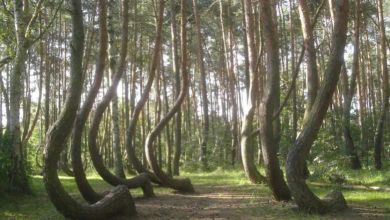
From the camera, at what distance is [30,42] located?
13.0m

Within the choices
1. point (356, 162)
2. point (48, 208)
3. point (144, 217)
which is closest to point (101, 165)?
point (48, 208)

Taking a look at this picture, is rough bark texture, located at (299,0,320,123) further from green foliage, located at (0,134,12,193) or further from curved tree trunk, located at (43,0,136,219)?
green foliage, located at (0,134,12,193)

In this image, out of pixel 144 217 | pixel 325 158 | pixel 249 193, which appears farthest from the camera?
pixel 325 158

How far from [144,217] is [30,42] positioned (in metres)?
6.13

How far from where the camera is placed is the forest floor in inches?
391

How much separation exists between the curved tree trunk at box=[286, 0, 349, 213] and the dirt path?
34cm

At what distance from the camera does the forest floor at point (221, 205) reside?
9938 mm


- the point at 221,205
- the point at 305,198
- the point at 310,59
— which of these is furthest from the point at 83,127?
the point at 310,59

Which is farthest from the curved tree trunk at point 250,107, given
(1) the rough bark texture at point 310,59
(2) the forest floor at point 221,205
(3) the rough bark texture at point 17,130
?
(3) the rough bark texture at point 17,130

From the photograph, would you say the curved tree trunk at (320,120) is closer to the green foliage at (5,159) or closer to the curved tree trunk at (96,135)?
the curved tree trunk at (96,135)

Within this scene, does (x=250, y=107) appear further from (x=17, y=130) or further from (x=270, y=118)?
(x=17, y=130)

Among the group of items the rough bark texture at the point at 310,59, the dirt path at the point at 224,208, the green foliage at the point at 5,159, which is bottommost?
the dirt path at the point at 224,208

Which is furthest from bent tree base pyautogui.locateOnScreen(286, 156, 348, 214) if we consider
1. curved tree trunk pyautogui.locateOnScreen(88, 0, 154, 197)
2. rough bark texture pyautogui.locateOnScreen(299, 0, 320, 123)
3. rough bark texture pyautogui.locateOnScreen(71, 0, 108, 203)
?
curved tree trunk pyautogui.locateOnScreen(88, 0, 154, 197)

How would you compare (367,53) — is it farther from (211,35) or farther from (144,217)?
(144,217)
